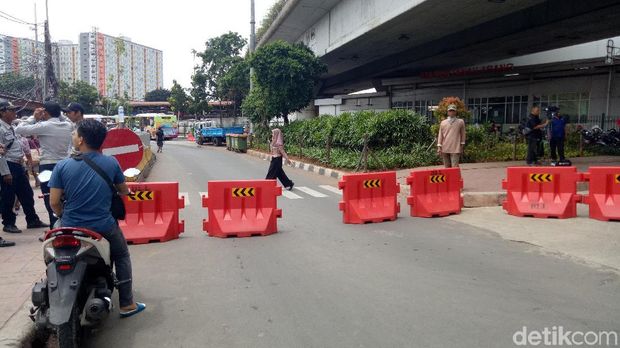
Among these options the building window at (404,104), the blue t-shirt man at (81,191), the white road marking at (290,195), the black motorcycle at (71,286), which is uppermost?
the building window at (404,104)

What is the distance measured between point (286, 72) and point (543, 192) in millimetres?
19895

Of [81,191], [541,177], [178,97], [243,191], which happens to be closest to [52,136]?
[243,191]

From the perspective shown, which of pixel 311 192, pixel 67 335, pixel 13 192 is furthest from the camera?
pixel 311 192

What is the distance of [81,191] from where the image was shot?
3936mm

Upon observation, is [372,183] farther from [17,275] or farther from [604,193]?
[17,275]

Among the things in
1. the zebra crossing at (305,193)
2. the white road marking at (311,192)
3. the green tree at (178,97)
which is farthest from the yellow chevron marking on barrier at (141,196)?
the green tree at (178,97)

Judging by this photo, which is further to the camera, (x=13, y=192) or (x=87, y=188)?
(x=13, y=192)

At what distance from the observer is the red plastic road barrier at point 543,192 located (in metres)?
8.61

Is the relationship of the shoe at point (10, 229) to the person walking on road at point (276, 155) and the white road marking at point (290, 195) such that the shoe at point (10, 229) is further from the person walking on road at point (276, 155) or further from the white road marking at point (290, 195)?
the person walking on road at point (276, 155)

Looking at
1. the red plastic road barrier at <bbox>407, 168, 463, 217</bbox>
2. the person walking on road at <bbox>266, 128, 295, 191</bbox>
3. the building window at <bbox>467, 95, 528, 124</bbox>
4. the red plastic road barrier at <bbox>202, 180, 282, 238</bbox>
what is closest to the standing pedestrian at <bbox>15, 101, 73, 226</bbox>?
the red plastic road barrier at <bbox>202, 180, 282, 238</bbox>

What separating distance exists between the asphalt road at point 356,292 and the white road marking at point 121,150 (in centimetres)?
203

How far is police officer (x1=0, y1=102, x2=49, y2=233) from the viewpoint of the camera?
6.98 m

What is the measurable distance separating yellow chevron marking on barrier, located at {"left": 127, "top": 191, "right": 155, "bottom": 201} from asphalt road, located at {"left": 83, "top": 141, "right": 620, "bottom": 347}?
0.70 metres

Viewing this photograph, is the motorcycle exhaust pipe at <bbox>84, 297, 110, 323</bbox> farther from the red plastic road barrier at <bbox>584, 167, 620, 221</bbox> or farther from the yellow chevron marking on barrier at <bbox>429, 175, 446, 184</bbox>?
the red plastic road barrier at <bbox>584, 167, 620, 221</bbox>
